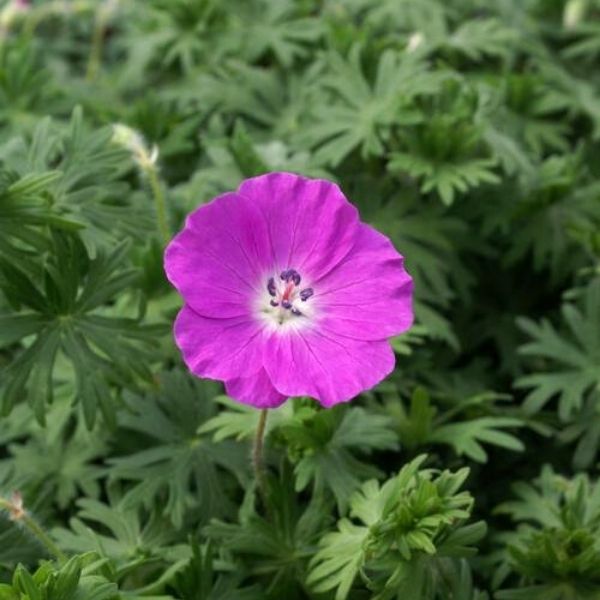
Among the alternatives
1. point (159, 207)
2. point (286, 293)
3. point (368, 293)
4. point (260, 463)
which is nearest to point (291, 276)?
point (286, 293)

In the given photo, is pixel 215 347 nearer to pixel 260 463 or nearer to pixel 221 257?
pixel 221 257

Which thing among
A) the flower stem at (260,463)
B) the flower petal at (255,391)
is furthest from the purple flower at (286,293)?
the flower stem at (260,463)

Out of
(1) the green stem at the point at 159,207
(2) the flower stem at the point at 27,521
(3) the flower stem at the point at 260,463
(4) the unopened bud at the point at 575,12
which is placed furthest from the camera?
(4) the unopened bud at the point at 575,12

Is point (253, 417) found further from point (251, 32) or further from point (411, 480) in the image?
point (251, 32)

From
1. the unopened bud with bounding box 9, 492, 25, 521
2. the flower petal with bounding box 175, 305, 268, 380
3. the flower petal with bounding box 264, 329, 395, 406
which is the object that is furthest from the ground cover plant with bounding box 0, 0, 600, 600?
the flower petal with bounding box 175, 305, 268, 380

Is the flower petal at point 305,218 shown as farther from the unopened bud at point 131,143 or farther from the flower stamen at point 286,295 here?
the unopened bud at point 131,143

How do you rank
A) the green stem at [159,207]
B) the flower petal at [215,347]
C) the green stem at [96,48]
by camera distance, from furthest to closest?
the green stem at [96,48], the green stem at [159,207], the flower petal at [215,347]

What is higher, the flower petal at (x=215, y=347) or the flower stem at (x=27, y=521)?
the flower petal at (x=215, y=347)

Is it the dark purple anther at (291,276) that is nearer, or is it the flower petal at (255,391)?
the flower petal at (255,391)
